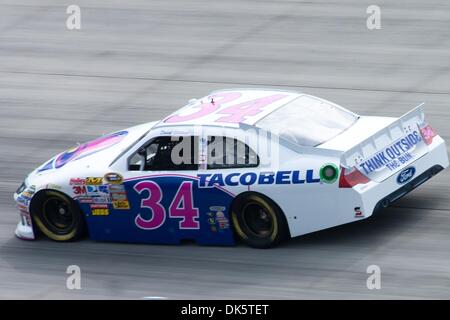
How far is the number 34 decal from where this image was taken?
11859 millimetres

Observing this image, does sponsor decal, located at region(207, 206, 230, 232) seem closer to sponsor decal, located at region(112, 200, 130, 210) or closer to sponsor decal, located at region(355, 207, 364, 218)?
sponsor decal, located at region(112, 200, 130, 210)

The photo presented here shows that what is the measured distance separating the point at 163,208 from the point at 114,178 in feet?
2.00

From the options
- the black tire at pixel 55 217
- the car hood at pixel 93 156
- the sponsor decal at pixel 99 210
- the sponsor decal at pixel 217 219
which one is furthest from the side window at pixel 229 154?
the black tire at pixel 55 217

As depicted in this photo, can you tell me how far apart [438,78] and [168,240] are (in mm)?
6338

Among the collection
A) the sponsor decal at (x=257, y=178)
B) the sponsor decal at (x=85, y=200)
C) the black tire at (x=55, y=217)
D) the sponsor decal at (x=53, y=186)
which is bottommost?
the black tire at (x=55, y=217)

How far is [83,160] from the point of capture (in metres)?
12.7

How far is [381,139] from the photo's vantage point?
39.4ft

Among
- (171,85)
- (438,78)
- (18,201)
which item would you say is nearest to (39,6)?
(171,85)

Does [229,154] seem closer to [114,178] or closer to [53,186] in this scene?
[114,178]

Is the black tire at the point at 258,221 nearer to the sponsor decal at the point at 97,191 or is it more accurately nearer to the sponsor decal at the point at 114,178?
the sponsor decal at the point at 114,178

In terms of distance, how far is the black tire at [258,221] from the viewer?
11570 millimetres

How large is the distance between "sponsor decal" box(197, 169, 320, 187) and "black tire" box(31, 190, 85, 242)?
5.38 ft

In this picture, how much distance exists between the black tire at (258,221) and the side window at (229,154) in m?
0.34

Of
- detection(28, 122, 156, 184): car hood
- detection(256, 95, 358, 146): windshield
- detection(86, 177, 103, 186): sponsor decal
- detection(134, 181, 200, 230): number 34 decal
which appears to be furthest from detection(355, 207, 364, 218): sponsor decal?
detection(86, 177, 103, 186): sponsor decal
